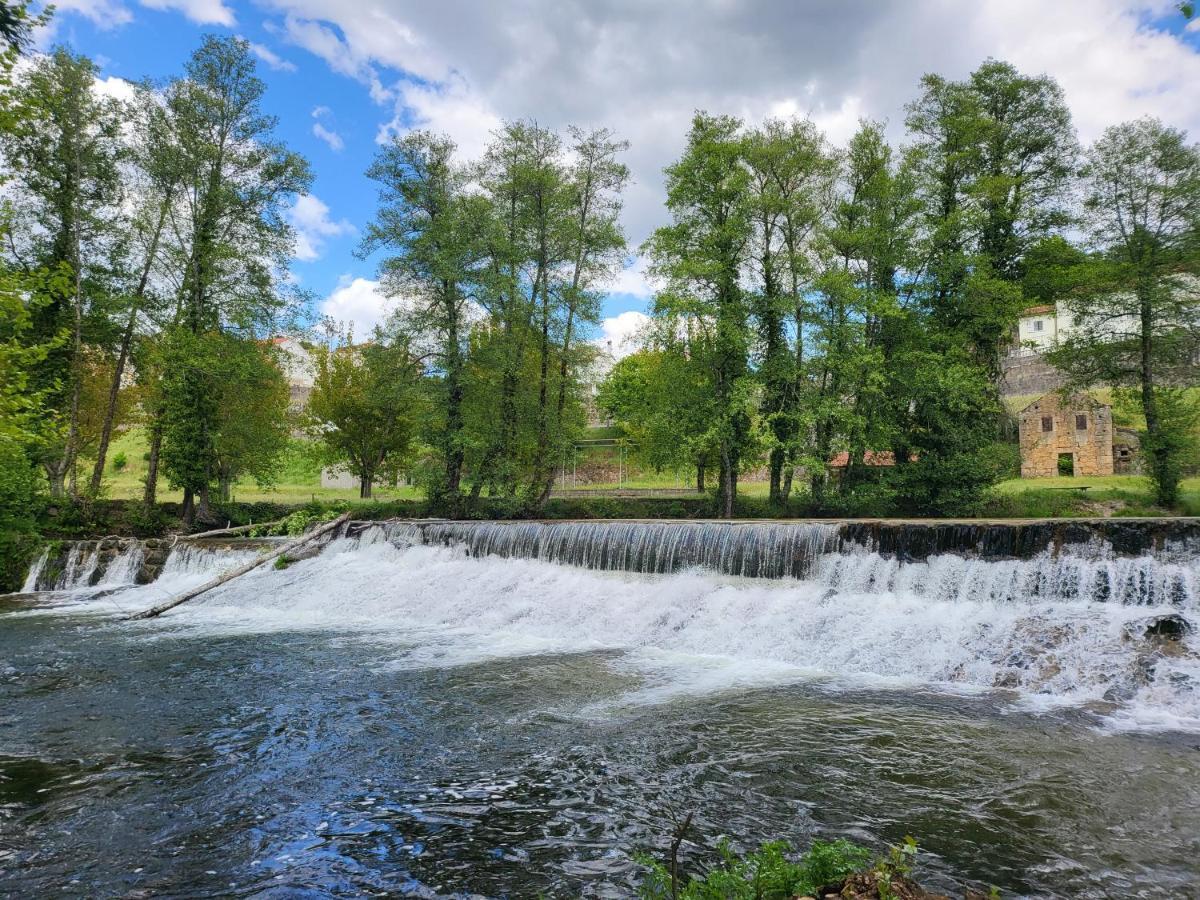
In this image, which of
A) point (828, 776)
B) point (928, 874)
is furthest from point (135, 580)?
point (928, 874)

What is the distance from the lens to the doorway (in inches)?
1203

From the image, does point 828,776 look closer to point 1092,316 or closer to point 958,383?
point 958,383

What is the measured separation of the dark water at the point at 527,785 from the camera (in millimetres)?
3869

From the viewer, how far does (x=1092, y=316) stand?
2038 centimetres

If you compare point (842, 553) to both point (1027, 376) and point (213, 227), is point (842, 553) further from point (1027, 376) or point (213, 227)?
point (1027, 376)

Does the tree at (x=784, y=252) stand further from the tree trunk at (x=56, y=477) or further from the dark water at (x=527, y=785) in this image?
the tree trunk at (x=56, y=477)

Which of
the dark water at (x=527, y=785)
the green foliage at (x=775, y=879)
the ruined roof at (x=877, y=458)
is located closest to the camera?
the green foliage at (x=775, y=879)

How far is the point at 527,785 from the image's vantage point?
201 inches

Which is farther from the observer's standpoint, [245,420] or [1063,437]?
[1063,437]

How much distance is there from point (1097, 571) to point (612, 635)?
6951 millimetres

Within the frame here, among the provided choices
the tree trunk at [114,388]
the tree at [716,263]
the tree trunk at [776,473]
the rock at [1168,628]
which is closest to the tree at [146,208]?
the tree trunk at [114,388]

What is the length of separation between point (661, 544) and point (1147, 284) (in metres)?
16.1

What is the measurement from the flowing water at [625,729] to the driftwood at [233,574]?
2.36 feet

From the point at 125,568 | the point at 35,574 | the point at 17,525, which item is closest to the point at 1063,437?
the point at 125,568
